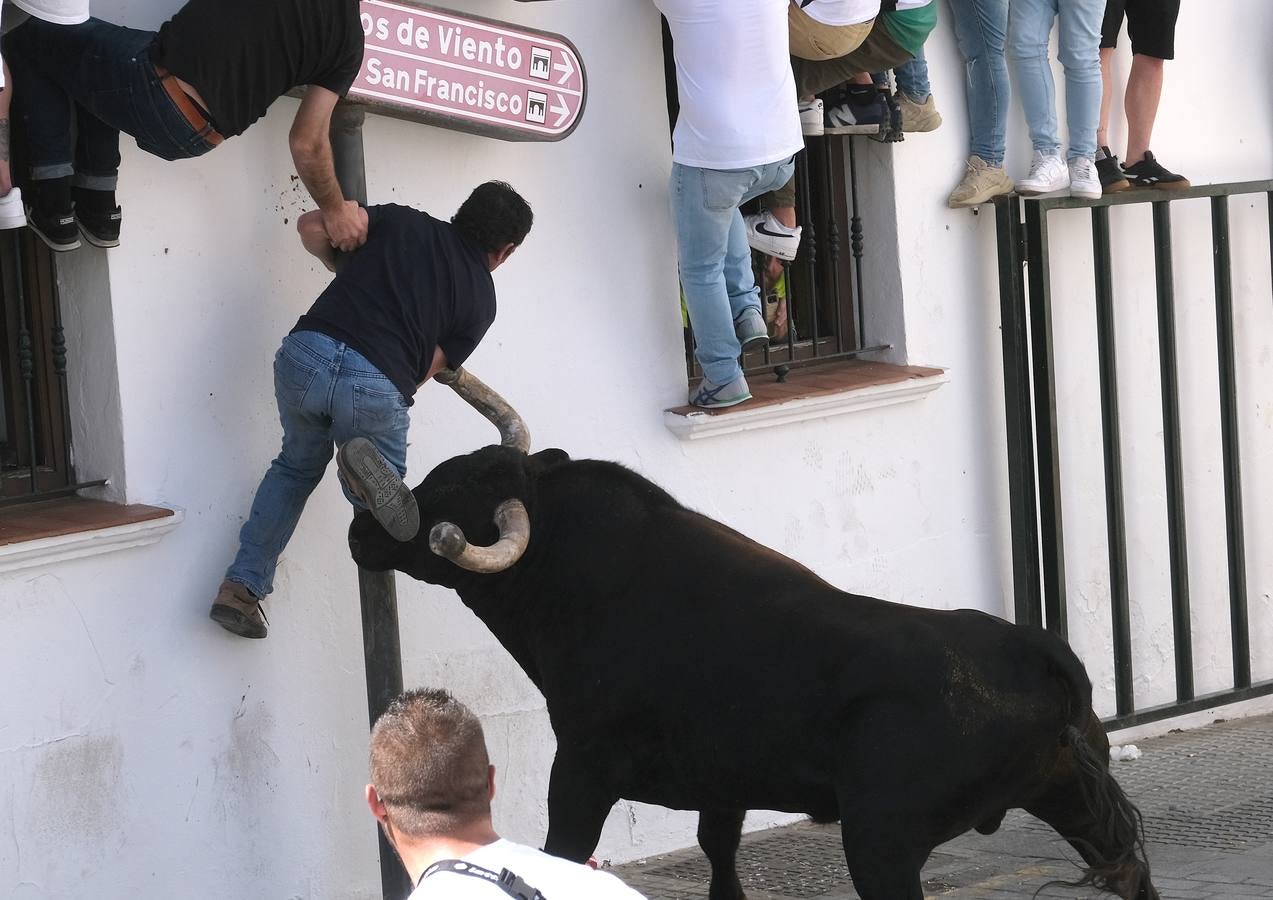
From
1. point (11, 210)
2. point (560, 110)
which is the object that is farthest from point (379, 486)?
point (560, 110)

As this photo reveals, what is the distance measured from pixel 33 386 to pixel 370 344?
3.53 feet

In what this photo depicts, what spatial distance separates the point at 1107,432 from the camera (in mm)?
7289

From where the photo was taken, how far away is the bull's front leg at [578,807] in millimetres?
4559

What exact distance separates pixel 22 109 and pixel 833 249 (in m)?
3.26

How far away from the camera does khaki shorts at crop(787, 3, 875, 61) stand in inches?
244

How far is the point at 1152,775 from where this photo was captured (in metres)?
7.13

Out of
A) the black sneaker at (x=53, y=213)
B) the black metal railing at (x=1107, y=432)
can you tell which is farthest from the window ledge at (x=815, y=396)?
the black sneaker at (x=53, y=213)

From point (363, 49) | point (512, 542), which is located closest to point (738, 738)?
point (512, 542)

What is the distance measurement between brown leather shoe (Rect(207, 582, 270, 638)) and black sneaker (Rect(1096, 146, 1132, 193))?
161 inches

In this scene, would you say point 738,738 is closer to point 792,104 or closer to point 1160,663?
point 792,104

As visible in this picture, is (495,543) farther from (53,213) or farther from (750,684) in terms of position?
(53,213)

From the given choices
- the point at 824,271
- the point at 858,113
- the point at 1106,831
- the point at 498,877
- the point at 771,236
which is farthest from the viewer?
the point at 824,271

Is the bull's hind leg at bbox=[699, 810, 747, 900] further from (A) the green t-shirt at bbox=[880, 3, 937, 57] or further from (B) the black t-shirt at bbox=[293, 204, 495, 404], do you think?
(A) the green t-shirt at bbox=[880, 3, 937, 57]

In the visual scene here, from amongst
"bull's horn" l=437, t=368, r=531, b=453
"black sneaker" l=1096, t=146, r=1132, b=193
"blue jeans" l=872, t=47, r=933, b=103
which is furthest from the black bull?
"black sneaker" l=1096, t=146, r=1132, b=193
